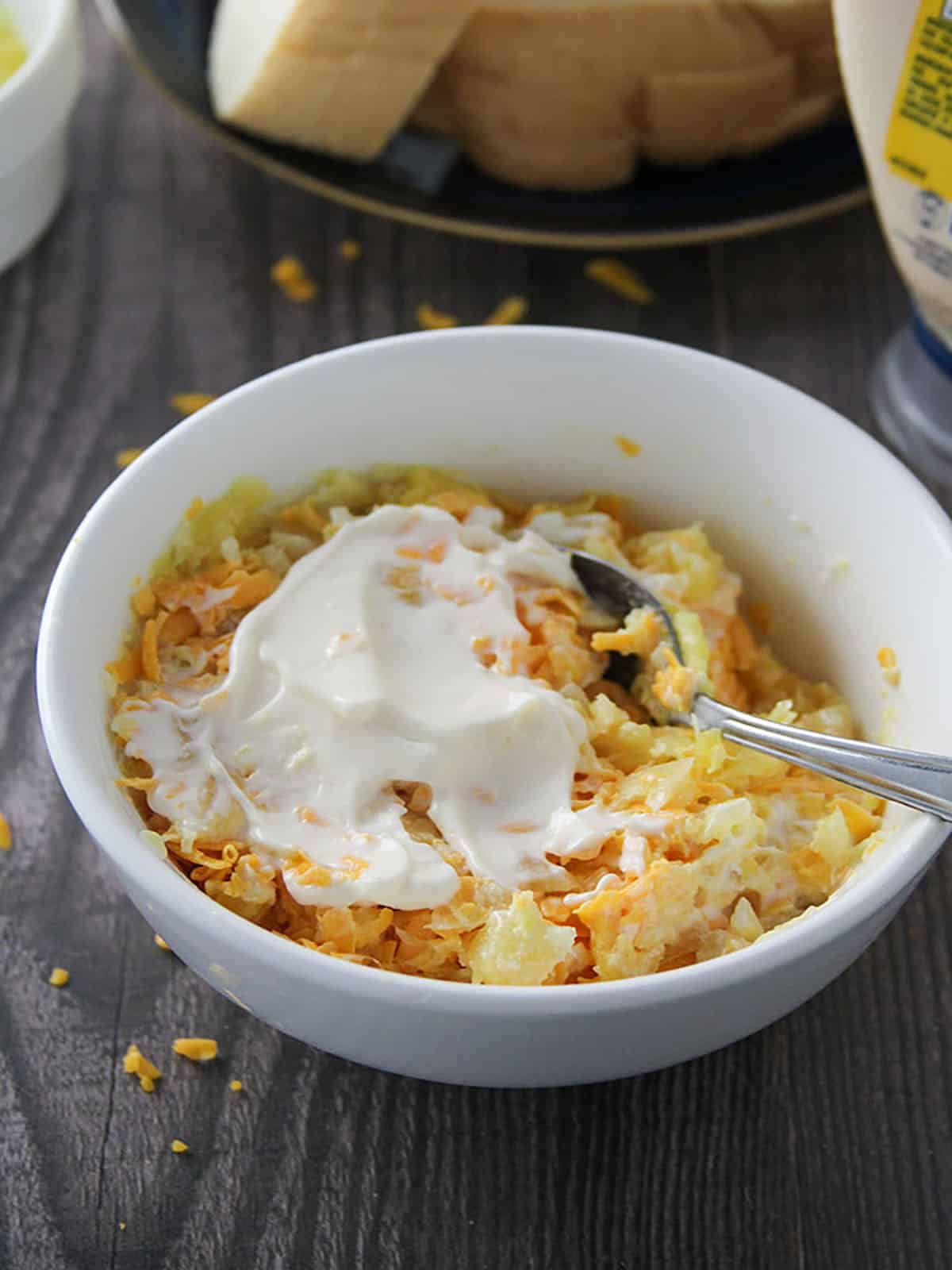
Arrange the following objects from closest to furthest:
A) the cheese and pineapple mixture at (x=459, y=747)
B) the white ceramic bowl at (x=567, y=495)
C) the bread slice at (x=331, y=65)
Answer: the white ceramic bowl at (x=567, y=495) → the cheese and pineapple mixture at (x=459, y=747) → the bread slice at (x=331, y=65)

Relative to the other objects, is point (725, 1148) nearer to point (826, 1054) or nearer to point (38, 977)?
point (826, 1054)

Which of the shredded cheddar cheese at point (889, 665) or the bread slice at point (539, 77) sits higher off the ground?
the bread slice at point (539, 77)

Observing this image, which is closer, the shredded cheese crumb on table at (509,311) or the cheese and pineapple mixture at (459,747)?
the cheese and pineapple mixture at (459,747)

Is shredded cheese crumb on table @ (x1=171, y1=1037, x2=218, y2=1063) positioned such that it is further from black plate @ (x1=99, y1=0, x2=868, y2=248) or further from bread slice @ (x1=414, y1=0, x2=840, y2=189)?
bread slice @ (x1=414, y1=0, x2=840, y2=189)

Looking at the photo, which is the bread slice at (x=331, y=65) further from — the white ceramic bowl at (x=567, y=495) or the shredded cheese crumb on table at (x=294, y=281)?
the white ceramic bowl at (x=567, y=495)

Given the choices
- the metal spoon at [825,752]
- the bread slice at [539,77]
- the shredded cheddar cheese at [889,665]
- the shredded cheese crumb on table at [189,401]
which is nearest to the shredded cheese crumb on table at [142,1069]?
the metal spoon at [825,752]

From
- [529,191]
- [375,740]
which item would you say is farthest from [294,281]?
[375,740]

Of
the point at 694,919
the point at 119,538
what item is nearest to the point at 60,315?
the point at 119,538
